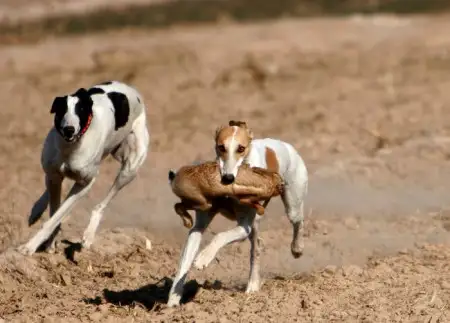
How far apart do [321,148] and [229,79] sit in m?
5.43

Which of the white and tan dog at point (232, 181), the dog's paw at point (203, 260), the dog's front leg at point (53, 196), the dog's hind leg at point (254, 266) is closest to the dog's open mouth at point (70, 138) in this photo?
the dog's front leg at point (53, 196)

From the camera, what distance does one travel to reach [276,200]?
1162cm

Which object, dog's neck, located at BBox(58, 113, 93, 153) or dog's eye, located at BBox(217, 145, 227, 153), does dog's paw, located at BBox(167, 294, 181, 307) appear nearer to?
dog's eye, located at BBox(217, 145, 227, 153)

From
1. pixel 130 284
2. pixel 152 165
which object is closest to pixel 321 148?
pixel 152 165

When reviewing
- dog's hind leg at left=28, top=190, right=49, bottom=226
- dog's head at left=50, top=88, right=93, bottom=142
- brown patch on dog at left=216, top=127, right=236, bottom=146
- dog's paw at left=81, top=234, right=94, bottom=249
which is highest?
brown patch on dog at left=216, top=127, right=236, bottom=146

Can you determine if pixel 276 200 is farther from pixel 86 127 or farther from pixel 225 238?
pixel 225 238

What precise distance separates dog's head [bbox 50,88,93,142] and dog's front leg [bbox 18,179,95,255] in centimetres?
57

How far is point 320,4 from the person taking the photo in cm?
2900

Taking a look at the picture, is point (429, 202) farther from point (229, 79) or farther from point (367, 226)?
point (229, 79)

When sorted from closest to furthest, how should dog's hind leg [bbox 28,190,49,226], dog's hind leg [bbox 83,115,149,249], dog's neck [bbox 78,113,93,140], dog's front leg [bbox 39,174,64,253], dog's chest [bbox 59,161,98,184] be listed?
dog's neck [bbox 78,113,93,140] → dog's chest [bbox 59,161,98,184] → dog's front leg [bbox 39,174,64,253] → dog's hind leg [bbox 28,190,49,226] → dog's hind leg [bbox 83,115,149,249]

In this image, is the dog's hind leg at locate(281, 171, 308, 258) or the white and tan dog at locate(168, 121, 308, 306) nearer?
the white and tan dog at locate(168, 121, 308, 306)

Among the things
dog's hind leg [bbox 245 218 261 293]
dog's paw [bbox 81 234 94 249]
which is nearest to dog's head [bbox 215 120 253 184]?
dog's hind leg [bbox 245 218 261 293]

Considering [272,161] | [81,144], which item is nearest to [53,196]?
[81,144]

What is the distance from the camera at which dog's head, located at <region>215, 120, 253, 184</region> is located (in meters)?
7.76
